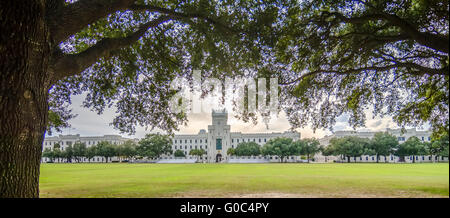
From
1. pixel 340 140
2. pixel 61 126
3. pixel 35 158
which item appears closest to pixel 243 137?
pixel 340 140

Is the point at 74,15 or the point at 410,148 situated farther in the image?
the point at 410,148

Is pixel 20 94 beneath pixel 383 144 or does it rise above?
above

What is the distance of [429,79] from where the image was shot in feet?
40.5

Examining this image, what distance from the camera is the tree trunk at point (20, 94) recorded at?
4.53m

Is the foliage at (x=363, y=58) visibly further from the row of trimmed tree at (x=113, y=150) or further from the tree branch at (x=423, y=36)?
the row of trimmed tree at (x=113, y=150)

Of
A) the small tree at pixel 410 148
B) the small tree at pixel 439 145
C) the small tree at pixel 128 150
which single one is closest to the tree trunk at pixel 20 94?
the small tree at pixel 439 145

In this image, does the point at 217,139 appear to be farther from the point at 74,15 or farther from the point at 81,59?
the point at 74,15

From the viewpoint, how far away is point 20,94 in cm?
A: 472

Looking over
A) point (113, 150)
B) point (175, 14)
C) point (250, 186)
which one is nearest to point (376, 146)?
point (250, 186)

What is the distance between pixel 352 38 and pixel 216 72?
5.43 meters

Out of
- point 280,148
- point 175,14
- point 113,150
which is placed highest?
point 175,14

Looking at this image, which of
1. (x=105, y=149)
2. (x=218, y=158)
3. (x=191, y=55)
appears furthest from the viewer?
(x=218, y=158)

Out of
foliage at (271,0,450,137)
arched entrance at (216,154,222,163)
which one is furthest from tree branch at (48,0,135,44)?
arched entrance at (216,154,222,163)
